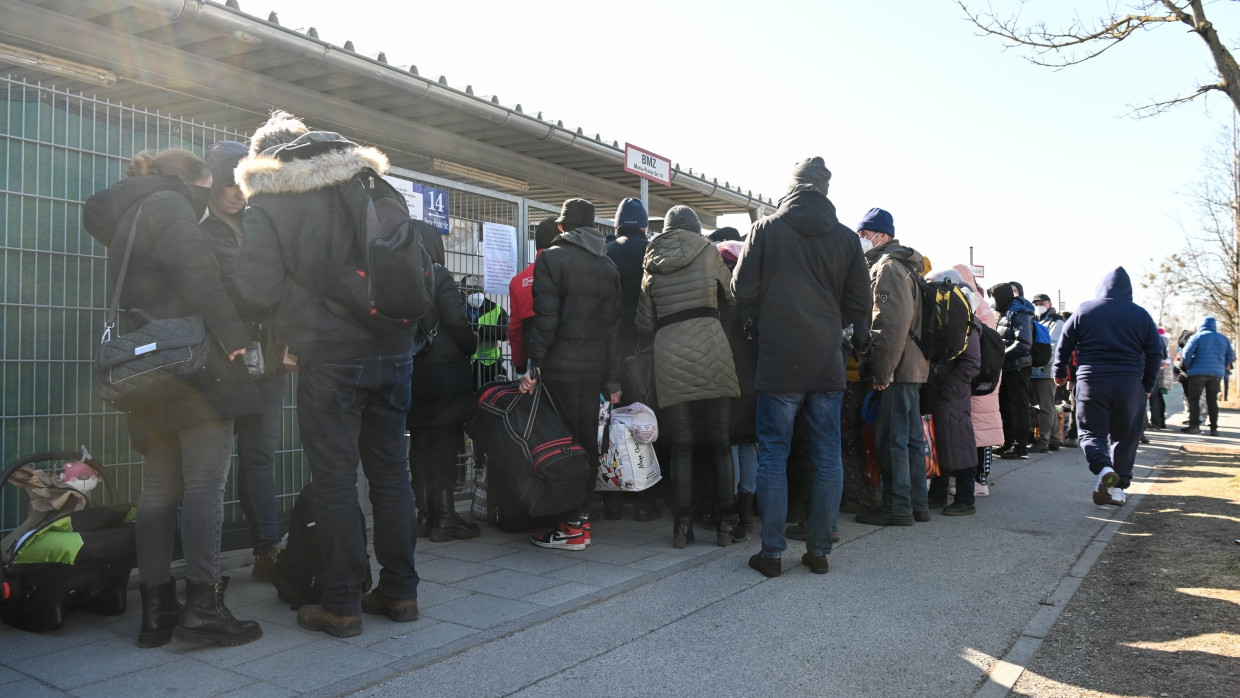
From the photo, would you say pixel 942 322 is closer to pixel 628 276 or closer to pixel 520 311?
pixel 628 276

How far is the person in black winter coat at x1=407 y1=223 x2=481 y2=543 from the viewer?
17.5 ft

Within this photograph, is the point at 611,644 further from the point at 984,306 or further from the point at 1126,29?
the point at 1126,29

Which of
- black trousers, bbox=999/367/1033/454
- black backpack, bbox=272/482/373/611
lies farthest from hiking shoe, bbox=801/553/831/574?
black trousers, bbox=999/367/1033/454

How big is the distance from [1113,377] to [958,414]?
146cm

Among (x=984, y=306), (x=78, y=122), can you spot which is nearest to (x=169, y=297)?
(x=78, y=122)

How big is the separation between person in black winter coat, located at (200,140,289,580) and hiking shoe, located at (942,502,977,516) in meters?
4.80

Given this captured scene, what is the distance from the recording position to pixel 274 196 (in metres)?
3.57

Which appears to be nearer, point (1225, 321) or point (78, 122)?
point (78, 122)

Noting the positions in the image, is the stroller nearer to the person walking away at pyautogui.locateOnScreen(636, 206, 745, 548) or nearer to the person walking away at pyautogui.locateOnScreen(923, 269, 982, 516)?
the person walking away at pyautogui.locateOnScreen(636, 206, 745, 548)

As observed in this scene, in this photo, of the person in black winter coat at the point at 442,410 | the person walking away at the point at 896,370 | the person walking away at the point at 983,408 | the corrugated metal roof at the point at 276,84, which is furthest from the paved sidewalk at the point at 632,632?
the corrugated metal roof at the point at 276,84

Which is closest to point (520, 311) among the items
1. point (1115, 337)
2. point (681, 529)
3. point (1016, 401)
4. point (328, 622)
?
point (681, 529)

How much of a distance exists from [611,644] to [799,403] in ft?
6.01

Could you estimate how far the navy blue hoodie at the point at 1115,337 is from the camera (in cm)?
706

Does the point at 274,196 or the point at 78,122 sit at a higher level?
the point at 78,122
